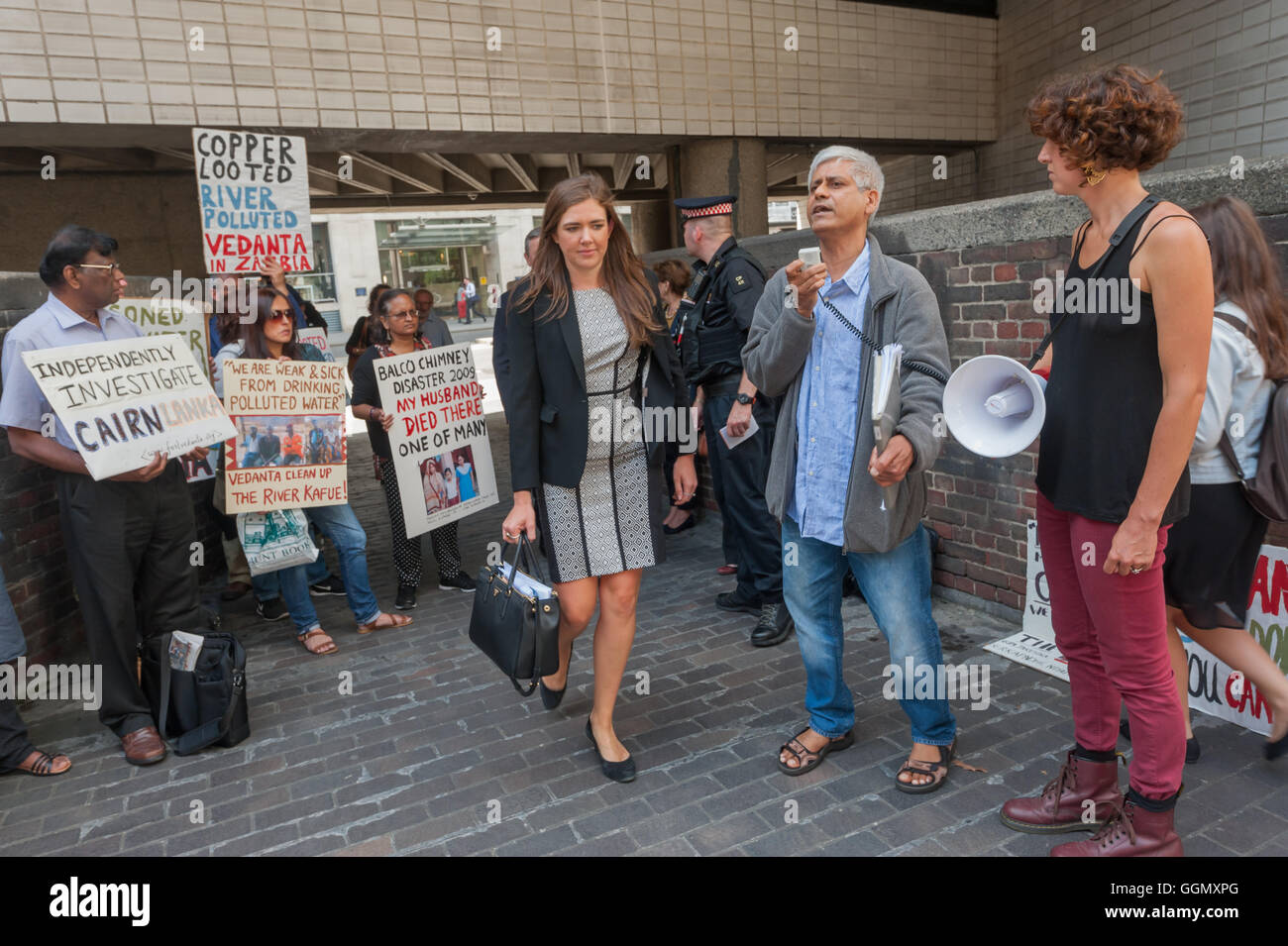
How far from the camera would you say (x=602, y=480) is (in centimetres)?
325

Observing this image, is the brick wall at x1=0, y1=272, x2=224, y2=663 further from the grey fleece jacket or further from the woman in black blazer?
the grey fleece jacket

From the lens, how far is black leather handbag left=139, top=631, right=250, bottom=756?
370 centimetres

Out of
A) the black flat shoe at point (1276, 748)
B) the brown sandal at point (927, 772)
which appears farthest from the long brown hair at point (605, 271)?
the black flat shoe at point (1276, 748)

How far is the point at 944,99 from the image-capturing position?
934 cm

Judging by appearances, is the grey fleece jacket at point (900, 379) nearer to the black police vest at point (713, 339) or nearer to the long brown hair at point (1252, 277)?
the long brown hair at point (1252, 277)

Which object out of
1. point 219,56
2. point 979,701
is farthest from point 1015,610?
point 219,56

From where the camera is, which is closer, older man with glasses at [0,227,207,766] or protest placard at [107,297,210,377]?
older man with glasses at [0,227,207,766]

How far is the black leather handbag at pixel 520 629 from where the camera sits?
3031mm

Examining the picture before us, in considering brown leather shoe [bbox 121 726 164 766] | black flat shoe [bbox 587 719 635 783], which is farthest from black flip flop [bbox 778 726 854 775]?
brown leather shoe [bbox 121 726 164 766]

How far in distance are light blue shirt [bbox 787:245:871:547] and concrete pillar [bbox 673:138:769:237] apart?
5.48m

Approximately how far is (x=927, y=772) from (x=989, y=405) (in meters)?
1.36

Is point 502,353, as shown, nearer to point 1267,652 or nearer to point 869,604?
point 869,604

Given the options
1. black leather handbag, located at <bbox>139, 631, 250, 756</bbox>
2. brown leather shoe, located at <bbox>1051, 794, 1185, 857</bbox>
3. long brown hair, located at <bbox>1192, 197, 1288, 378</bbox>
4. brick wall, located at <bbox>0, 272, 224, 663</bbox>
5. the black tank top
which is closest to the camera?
the black tank top

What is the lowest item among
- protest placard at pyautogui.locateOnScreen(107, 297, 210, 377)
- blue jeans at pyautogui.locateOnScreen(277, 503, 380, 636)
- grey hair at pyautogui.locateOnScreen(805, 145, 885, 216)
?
blue jeans at pyautogui.locateOnScreen(277, 503, 380, 636)
